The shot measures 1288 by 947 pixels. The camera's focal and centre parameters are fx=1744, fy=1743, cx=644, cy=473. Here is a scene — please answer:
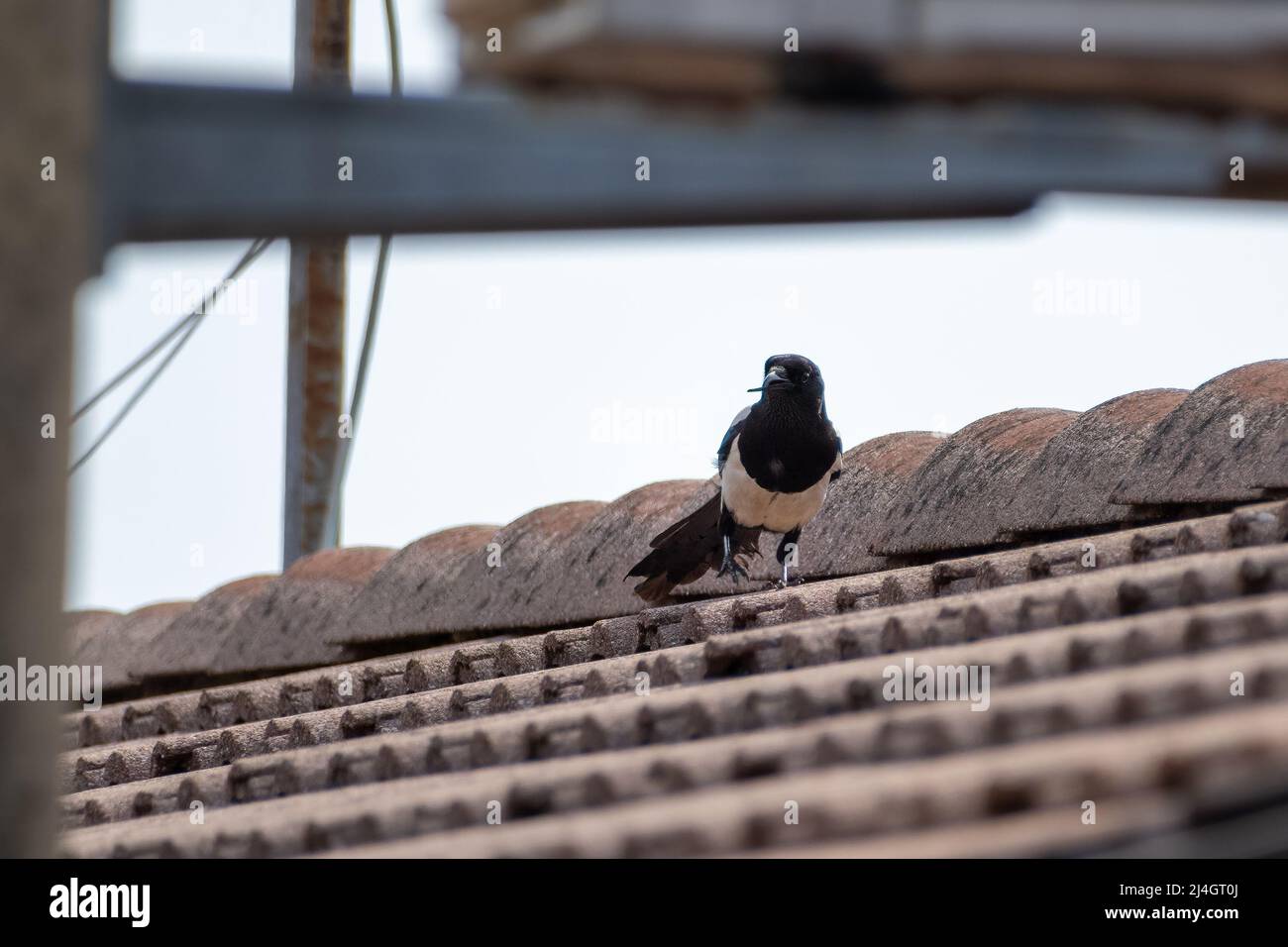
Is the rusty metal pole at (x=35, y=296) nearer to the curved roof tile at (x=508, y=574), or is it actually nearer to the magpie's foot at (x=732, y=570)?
the curved roof tile at (x=508, y=574)

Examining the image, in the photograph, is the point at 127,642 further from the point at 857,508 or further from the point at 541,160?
the point at 541,160

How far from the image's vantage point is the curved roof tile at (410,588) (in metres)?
5.66

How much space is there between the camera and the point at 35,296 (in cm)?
127

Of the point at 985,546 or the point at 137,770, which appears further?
the point at 985,546

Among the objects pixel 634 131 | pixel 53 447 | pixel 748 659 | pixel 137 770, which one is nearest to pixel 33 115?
pixel 53 447

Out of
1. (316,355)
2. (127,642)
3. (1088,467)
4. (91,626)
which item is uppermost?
(316,355)

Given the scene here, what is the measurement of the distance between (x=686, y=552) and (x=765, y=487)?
0.31 meters

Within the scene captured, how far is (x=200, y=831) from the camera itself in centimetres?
239

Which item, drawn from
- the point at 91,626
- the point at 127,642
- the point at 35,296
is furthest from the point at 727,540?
the point at 35,296

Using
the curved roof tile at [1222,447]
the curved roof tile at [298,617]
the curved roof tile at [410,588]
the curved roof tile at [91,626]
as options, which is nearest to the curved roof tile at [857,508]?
the curved roof tile at [410,588]

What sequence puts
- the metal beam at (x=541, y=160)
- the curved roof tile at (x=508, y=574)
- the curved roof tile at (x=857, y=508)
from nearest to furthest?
1. the metal beam at (x=541, y=160)
2. the curved roof tile at (x=857, y=508)
3. the curved roof tile at (x=508, y=574)

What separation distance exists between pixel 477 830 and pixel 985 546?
98.0 inches
